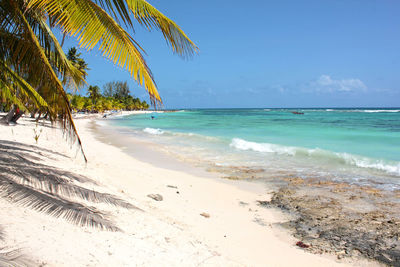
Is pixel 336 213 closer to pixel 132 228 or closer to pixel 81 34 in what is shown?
pixel 132 228

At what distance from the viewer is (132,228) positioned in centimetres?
315

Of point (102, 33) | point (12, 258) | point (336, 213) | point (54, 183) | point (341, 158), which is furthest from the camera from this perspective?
point (341, 158)

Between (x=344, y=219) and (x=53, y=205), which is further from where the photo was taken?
(x=344, y=219)

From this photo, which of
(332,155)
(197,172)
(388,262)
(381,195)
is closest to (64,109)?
(388,262)

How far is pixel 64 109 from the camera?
323 cm

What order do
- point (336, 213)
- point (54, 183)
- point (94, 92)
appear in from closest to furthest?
point (54, 183)
point (336, 213)
point (94, 92)

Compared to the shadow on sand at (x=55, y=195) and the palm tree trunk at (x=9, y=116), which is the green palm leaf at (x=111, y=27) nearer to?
the shadow on sand at (x=55, y=195)

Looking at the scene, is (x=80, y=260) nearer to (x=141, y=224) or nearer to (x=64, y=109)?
(x=141, y=224)

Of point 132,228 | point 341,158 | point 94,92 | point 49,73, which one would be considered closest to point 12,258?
point 132,228

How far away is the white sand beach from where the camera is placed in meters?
2.44

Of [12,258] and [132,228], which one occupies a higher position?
[12,258]

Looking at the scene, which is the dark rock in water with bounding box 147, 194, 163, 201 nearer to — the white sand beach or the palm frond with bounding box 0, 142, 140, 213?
the white sand beach

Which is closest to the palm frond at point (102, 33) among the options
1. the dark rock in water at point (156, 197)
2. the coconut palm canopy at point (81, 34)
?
the coconut palm canopy at point (81, 34)

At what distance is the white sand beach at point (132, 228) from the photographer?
244 centimetres
